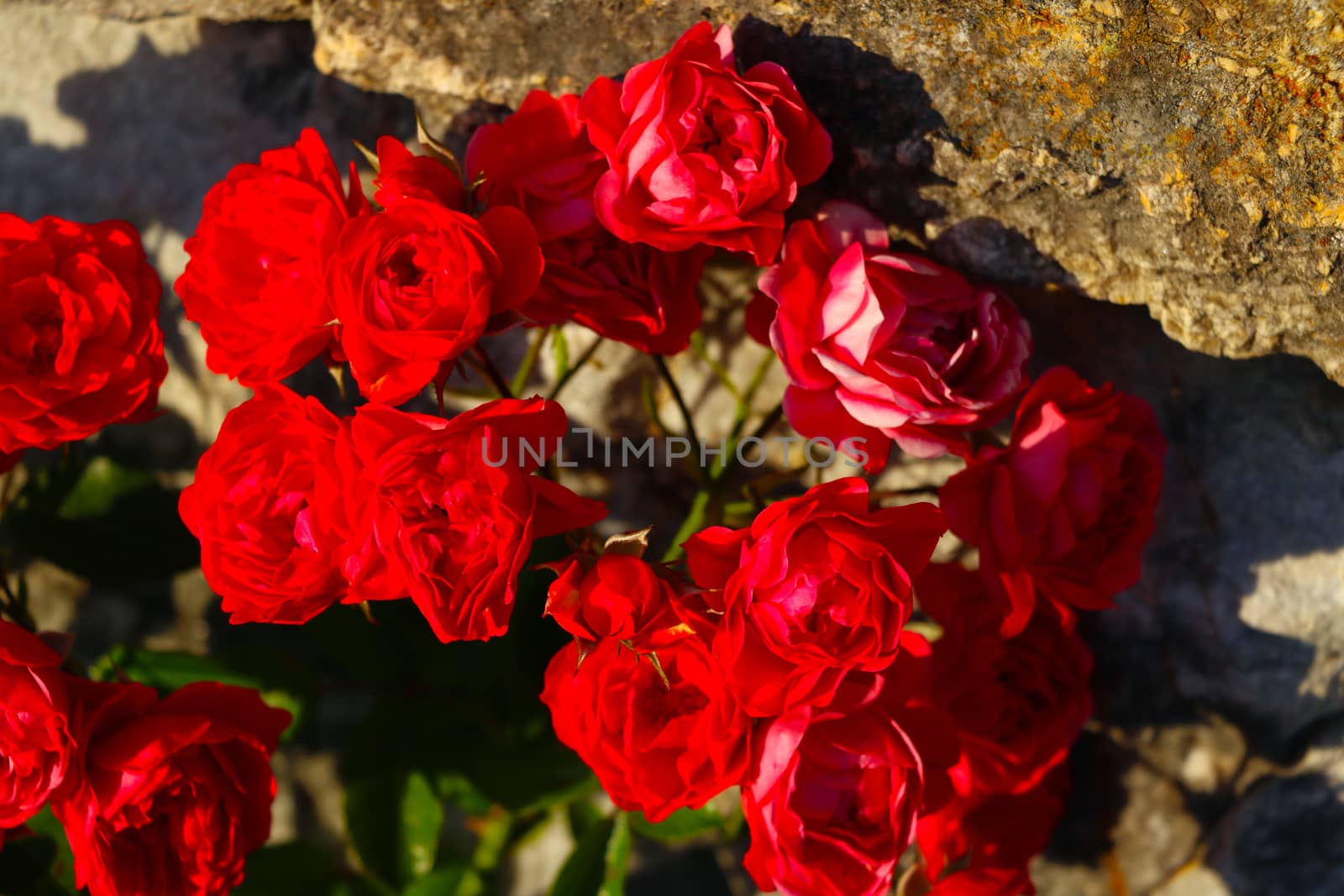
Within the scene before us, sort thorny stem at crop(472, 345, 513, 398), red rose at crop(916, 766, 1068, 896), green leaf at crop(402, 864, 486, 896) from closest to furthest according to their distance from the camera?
thorny stem at crop(472, 345, 513, 398) < red rose at crop(916, 766, 1068, 896) < green leaf at crop(402, 864, 486, 896)

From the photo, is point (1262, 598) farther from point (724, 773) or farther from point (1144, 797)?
point (724, 773)

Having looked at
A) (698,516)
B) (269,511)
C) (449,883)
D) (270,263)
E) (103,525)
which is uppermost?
(270,263)

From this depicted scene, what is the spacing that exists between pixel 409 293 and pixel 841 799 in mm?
638

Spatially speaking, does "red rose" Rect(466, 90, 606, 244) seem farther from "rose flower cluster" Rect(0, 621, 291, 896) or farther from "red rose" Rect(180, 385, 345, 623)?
"rose flower cluster" Rect(0, 621, 291, 896)

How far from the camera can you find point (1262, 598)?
1.31 m

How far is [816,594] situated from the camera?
2.81 feet

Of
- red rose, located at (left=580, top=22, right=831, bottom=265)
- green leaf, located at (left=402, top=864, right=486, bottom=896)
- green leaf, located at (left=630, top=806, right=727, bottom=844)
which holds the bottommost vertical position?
green leaf, located at (left=402, top=864, right=486, bottom=896)

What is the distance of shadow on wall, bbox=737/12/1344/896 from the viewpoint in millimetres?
1284

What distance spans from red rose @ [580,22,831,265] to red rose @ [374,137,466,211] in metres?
0.14

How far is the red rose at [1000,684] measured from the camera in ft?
3.77

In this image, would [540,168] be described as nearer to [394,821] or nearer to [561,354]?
[561,354]

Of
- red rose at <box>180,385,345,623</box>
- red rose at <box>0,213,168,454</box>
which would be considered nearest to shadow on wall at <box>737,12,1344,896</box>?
red rose at <box>180,385,345,623</box>

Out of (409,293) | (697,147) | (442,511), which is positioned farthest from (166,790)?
(697,147)

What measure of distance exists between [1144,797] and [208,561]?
4.26 feet
